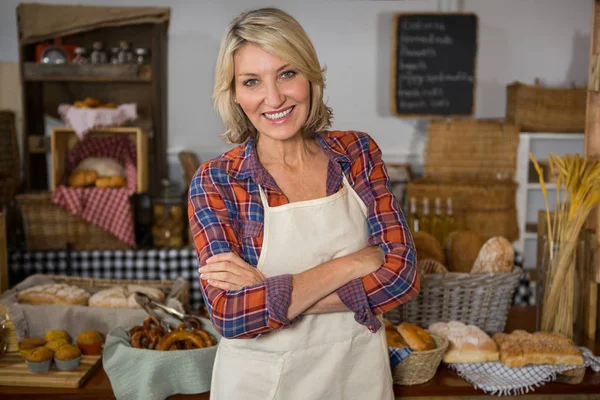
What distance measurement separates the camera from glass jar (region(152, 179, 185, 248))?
452 cm

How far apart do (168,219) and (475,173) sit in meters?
2.35

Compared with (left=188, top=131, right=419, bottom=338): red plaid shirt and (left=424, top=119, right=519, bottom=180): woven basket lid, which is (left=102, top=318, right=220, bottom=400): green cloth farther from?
(left=424, top=119, right=519, bottom=180): woven basket lid

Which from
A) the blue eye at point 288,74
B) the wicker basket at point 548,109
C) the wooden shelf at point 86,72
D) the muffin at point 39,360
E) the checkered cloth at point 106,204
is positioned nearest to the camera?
the blue eye at point 288,74

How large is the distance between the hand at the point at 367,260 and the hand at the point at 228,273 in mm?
251

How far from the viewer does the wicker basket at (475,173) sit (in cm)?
473

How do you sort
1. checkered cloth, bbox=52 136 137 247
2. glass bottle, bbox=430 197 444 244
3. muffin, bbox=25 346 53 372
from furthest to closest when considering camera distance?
checkered cloth, bbox=52 136 137 247, glass bottle, bbox=430 197 444 244, muffin, bbox=25 346 53 372

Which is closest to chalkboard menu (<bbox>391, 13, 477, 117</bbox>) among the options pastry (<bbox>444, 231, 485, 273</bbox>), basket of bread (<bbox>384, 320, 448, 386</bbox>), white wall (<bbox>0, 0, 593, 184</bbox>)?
white wall (<bbox>0, 0, 593, 184</bbox>)

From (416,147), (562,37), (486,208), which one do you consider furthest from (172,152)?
(562,37)

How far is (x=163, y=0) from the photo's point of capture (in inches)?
A: 209

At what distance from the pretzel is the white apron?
28 cm

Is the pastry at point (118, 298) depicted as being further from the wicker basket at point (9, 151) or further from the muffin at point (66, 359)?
the wicker basket at point (9, 151)

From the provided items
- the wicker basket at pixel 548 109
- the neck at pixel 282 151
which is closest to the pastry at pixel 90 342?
the neck at pixel 282 151

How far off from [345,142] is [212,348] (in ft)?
2.47

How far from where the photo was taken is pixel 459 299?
2301mm
